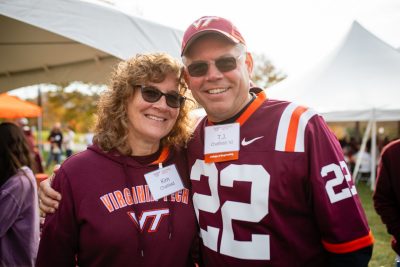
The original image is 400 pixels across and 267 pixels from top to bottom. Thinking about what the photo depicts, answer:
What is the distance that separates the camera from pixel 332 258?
Result: 5.08 ft

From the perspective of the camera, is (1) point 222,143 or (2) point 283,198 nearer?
(2) point 283,198

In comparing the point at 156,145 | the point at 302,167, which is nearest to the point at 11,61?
the point at 156,145

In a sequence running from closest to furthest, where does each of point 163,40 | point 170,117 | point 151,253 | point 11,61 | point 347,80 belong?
point 151,253 → point 170,117 → point 163,40 → point 11,61 → point 347,80

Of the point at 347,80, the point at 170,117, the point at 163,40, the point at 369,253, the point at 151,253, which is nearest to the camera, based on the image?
the point at 369,253

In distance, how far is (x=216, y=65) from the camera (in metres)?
1.79

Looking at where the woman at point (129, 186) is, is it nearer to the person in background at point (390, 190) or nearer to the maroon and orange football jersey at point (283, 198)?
the maroon and orange football jersey at point (283, 198)

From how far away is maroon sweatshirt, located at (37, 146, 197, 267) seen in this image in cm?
168

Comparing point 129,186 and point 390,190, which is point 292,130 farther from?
point 390,190

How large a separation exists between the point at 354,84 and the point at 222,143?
722 cm

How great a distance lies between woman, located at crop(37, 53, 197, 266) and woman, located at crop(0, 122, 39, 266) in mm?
852

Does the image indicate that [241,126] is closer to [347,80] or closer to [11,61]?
[11,61]

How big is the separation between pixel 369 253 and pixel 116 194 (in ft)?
4.14

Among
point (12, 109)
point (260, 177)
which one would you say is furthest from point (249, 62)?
point (12, 109)

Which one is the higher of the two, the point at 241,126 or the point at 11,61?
the point at 11,61
